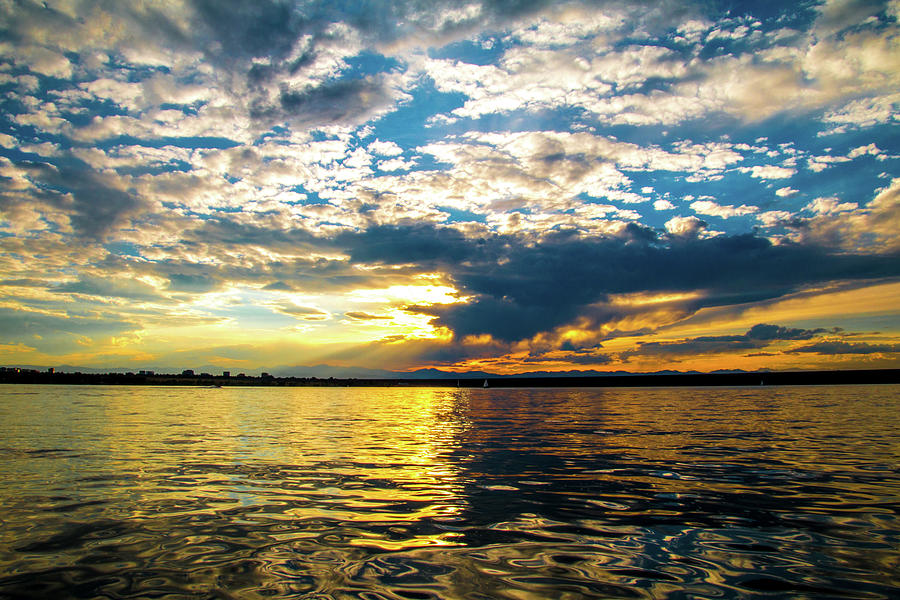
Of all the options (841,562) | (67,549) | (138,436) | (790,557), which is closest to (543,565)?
(790,557)

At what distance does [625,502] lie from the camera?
489 inches

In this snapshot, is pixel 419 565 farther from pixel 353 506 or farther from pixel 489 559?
pixel 353 506

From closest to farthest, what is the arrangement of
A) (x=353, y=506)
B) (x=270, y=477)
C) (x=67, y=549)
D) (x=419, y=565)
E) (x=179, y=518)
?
(x=419, y=565) → (x=67, y=549) → (x=179, y=518) → (x=353, y=506) → (x=270, y=477)

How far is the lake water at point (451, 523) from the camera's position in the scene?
7.21 m

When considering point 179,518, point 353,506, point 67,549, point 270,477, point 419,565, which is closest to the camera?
point 419,565

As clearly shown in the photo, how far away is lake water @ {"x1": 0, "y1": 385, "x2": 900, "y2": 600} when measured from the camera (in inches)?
284

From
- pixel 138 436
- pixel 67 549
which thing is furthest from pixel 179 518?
pixel 138 436

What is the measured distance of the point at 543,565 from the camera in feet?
26.0

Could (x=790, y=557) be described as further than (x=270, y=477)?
No

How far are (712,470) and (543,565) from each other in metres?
11.9

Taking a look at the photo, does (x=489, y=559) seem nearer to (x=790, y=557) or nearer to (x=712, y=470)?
(x=790, y=557)

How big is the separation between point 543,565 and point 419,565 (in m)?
2.02

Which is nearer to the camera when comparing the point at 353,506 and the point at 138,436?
the point at 353,506

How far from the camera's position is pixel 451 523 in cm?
1052
